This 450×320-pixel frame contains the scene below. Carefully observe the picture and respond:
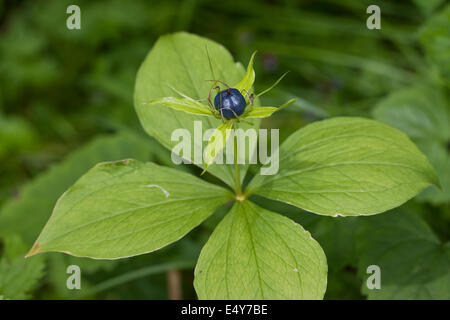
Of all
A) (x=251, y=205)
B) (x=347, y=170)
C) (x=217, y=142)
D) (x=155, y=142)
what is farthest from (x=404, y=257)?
(x=155, y=142)

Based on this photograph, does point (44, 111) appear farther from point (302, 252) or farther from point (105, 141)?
point (302, 252)

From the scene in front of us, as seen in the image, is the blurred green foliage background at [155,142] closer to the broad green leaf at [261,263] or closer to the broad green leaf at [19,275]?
the broad green leaf at [19,275]

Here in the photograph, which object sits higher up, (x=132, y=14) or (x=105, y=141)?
(x=132, y=14)

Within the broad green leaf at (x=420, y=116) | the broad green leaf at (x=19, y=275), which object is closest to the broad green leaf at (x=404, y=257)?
the broad green leaf at (x=420, y=116)

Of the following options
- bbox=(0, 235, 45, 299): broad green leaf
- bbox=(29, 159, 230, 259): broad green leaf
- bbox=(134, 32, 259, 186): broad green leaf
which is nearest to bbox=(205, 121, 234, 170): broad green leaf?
bbox=(29, 159, 230, 259): broad green leaf

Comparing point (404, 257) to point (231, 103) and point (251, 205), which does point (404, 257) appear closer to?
point (251, 205)

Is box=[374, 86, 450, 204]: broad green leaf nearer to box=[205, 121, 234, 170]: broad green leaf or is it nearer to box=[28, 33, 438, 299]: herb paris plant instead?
box=[28, 33, 438, 299]: herb paris plant

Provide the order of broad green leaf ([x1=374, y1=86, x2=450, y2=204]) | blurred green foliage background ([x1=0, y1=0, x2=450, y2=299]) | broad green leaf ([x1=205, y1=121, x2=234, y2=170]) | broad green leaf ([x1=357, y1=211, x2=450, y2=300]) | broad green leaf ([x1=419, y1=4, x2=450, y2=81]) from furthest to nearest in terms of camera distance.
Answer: broad green leaf ([x1=374, y1=86, x2=450, y2=204]), broad green leaf ([x1=419, y1=4, x2=450, y2=81]), blurred green foliage background ([x1=0, y1=0, x2=450, y2=299]), broad green leaf ([x1=357, y1=211, x2=450, y2=300]), broad green leaf ([x1=205, y1=121, x2=234, y2=170])
